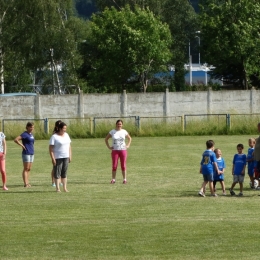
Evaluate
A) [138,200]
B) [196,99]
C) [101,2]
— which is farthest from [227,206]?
[101,2]

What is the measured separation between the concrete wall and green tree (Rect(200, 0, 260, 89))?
55.5 feet

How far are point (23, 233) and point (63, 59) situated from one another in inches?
2324

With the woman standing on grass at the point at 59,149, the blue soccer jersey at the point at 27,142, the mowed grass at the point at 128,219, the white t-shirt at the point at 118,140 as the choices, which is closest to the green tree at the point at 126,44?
the mowed grass at the point at 128,219

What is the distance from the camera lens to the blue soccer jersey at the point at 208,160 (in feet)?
60.2

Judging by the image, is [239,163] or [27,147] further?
[27,147]

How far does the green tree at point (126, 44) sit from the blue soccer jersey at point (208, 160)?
5627 centimetres

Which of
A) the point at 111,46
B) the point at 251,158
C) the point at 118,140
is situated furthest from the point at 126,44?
the point at 251,158

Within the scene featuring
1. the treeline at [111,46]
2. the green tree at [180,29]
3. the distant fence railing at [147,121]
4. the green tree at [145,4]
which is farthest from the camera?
the green tree at [180,29]

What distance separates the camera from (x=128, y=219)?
15.0m

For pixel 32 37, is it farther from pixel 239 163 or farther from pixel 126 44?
pixel 239 163

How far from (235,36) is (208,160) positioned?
5560cm

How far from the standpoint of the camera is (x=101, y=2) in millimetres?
90000

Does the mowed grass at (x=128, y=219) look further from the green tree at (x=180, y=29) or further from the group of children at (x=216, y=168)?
the green tree at (x=180, y=29)

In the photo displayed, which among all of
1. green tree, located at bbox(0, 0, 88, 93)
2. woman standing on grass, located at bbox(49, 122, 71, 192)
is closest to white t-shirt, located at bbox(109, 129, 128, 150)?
woman standing on grass, located at bbox(49, 122, 71, 192)
